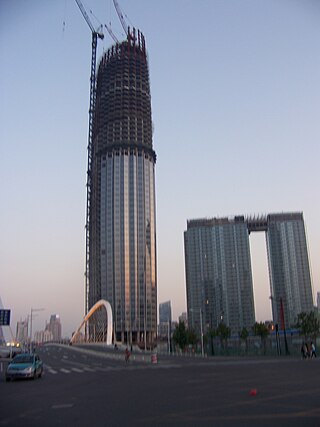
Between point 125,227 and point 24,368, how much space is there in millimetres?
157457

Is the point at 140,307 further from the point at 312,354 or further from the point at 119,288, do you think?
the point at 312,354

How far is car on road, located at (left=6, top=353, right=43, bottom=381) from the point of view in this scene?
24861 millimetres

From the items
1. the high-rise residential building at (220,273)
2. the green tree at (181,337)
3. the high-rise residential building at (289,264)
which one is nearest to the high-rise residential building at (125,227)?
the high-rise residential building at (220,273)

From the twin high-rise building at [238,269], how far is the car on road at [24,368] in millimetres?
158444

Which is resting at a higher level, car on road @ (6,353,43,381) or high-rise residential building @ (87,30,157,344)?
high-rise residential building @ (87,30,157,344)

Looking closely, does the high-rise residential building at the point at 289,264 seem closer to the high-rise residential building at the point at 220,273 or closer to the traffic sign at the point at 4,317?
the high-rise residential building at the point at 220,273

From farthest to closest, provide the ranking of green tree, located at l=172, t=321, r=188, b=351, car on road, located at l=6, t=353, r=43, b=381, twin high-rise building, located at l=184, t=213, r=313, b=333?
twin high-rise building, located at l=184, t=213, r=313, b=333, green tree, located at l=172, t=321, r=188, b=351, car on road, located at l=6, t=353, r=43, b=381

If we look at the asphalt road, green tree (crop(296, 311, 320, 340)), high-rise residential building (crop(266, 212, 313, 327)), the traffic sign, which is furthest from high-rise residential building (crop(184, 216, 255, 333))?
the asphalt road

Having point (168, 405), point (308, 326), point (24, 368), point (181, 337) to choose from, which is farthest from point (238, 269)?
point (168, 405)

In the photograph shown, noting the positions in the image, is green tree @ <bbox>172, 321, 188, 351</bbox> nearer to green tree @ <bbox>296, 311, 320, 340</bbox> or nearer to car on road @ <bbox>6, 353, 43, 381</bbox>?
green tree @ <bbox>296, 311, 320, 340</bbox>

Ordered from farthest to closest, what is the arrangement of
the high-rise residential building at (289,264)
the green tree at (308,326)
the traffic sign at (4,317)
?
the high-rise residential building at (289,264) < the green tree at (308,326) < the traffic sign at (4,317)

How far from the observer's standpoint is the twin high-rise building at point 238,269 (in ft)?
605

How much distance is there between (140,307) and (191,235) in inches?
1540

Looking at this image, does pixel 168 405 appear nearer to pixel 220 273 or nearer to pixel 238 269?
pixel 220 273
